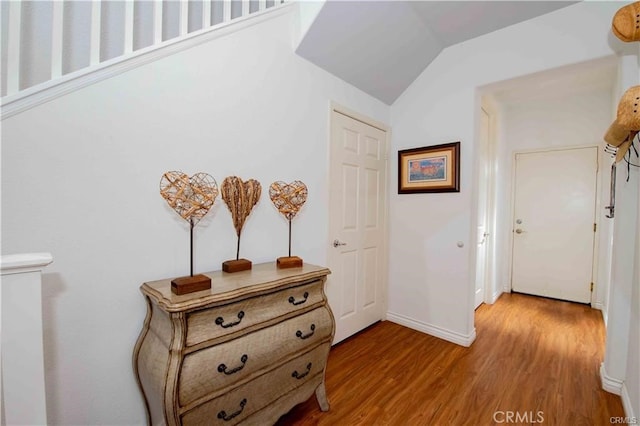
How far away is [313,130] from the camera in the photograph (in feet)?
7.11

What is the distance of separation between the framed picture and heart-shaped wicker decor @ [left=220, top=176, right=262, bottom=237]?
1786mm

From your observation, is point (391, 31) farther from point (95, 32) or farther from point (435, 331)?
point (435, 331)

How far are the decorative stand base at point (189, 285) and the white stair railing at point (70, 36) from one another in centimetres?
88

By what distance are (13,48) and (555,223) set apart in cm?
519

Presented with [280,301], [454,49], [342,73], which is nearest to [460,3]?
[454,49]

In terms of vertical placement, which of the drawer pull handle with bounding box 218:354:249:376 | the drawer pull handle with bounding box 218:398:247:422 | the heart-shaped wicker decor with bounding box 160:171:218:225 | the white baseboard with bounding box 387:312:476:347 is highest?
the heart-shaped wicker decor with bounding box 160:171:218:225

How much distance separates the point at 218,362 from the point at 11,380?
606 mm

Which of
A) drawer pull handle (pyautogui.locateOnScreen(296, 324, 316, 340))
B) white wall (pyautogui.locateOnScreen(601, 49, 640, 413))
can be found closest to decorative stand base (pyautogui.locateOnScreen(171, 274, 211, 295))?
drawer pull handle (pyautogui.locateOnScreen(296, 324, 316, 340))

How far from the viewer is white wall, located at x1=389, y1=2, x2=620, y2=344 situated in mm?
2010

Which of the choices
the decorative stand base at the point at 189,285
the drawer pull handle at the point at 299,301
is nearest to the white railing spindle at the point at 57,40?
the decorative stand base at the point at 189,285

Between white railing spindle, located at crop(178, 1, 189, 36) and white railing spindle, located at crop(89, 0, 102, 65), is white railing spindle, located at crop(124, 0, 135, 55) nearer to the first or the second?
white railing spindle, located at crop(89, 0, 102, 65)

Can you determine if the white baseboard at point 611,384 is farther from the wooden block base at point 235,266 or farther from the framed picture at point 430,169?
the wooden block base at point 235,266

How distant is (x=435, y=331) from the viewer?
2641mm

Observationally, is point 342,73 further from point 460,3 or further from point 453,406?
point 453,406
